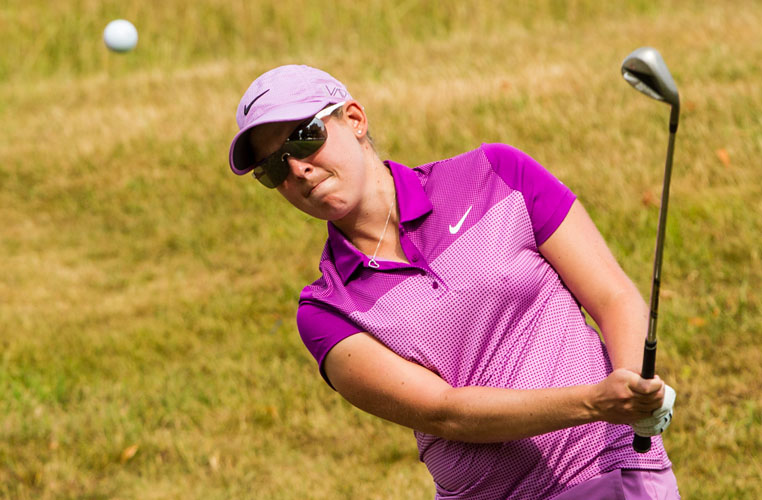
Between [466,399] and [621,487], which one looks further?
[621,487]

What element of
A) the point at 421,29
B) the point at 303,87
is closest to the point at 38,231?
the point at 421,29

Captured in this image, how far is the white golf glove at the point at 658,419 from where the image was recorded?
2.26m

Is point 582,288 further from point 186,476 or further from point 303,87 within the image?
point 186,476

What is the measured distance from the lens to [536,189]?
8.77 ft

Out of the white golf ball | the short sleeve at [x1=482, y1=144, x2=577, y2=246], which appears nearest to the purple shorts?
the short sleeve at [x1=482, y1=144, x2=577, y2=246]

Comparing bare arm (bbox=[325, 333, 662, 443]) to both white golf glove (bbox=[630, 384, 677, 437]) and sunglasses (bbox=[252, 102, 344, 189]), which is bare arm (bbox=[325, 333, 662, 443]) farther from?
sunglasses (bbox=[252, 102, 344, 189])

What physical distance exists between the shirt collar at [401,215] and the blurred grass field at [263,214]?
2193 mm

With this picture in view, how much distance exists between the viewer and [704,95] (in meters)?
7.69

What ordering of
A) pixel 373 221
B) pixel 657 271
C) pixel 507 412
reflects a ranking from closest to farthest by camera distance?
1. pixel 657 271
2. pixel 507 412
3. pixel 373 221

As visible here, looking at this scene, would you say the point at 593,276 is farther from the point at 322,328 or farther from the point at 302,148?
the point at 302,148

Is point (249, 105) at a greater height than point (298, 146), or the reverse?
point (249, 105)

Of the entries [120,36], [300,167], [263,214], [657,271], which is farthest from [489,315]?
[120,36]

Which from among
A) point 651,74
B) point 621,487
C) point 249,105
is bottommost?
point 621,487

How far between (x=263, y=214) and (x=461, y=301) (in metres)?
5.54
